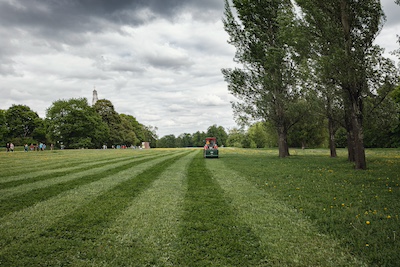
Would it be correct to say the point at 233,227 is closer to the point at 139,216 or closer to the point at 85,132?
the point at 139,216

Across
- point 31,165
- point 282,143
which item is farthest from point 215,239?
point 282,143

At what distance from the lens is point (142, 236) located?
4.45 metres

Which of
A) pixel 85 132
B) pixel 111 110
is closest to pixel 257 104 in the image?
pixel 85 132

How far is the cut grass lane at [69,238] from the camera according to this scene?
360cm

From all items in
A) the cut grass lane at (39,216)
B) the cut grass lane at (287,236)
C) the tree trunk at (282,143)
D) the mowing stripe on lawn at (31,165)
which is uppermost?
the tree trunk at (282,143)

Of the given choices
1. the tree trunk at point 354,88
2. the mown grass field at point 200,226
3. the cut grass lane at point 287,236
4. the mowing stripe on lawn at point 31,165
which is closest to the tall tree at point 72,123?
the mowing stripe on lawn at point 31,165

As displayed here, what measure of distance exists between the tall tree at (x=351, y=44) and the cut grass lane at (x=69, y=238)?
39.3 feet

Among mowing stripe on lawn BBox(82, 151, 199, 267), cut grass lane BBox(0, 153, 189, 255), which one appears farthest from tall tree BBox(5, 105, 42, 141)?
mowing stripe on lawn BBox(82, 151, 199, 267)

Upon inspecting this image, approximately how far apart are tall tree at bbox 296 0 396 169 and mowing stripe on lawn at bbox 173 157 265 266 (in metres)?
10.1

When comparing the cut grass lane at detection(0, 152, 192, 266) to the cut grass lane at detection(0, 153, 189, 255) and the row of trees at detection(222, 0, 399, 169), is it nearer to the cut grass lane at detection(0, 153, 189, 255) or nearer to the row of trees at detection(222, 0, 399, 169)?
the cut grass lane at detection(0, 153, 189, 255)

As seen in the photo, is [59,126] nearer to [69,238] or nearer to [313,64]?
[313,64]

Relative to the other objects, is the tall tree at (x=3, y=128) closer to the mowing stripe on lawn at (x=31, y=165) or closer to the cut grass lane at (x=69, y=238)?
the mowing stripe on lawn at (x=31, y=165)

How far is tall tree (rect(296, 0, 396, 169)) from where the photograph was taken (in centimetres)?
1248

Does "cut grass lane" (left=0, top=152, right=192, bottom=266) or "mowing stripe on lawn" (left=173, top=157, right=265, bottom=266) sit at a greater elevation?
"cut grass lane" (left=0, top=152, right=192, bottom=266)
